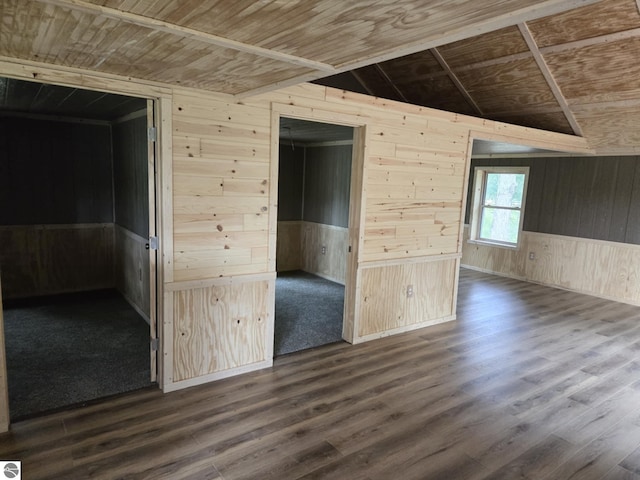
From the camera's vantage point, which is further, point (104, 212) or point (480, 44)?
point (104, 212)

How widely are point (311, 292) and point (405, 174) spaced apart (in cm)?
245

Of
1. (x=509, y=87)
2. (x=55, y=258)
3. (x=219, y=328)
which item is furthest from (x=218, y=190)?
(x=509, y=87)

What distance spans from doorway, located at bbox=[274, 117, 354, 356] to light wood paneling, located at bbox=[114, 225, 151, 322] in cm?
152

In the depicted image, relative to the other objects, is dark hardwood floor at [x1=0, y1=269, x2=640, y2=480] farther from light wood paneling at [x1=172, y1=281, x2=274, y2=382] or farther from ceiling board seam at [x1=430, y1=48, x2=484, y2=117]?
ceiling board seam at [x1=430, y1=48, x2=484, y2=117]

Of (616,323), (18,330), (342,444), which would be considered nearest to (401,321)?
(342,444)

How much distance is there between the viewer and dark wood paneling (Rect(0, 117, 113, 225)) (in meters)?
4.96

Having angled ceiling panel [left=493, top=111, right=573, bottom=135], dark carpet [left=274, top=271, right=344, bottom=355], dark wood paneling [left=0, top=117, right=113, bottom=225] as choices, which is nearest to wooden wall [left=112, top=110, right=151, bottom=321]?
dark wood paneling [left=0, top=117, right=113, bottom=225]

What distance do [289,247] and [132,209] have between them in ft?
10.2

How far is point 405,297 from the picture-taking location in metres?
4.41

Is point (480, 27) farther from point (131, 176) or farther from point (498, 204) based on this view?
point (498, 204)

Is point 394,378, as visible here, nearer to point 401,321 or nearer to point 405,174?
point 401,321

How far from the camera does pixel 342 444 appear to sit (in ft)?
8.20

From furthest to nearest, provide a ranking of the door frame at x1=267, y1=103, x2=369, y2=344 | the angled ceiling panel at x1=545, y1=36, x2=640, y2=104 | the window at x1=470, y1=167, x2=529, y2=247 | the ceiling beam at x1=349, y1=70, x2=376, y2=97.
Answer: the window at x1=470, y1=167, x2=529, y2=247
the ceiling beam at x1=349, y1=70, x2=376, y2=97
the angled ceiling panel at x1=545, y1=36, x2=640, y2=104
the door frame at x1=267, y1=103, x2=369, y2=344

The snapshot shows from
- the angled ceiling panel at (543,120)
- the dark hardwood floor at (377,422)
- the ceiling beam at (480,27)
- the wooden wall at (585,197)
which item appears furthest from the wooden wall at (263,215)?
the wooden wall at (585,197)
